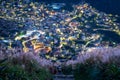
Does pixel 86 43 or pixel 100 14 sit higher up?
pixel 100 14

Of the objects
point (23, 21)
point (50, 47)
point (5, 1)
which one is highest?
point (5, 1)

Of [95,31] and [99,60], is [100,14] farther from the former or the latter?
[99,60]

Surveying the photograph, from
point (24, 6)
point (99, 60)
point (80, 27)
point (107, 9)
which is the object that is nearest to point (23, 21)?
point (24, 6)

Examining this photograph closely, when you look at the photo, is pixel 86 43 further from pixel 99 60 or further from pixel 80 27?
pixel 99 60

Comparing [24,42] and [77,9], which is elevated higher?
[77,9]

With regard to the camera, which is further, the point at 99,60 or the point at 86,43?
the point at 86,43

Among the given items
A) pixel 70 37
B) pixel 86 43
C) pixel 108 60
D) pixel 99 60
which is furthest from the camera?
pixel 70 37

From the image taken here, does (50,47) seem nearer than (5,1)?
Yes

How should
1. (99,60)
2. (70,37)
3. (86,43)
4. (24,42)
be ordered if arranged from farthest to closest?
(70,37) < (86,43) < (24,42) < (99,60)

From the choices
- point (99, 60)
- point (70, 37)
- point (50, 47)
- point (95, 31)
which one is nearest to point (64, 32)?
point (70, 37)
